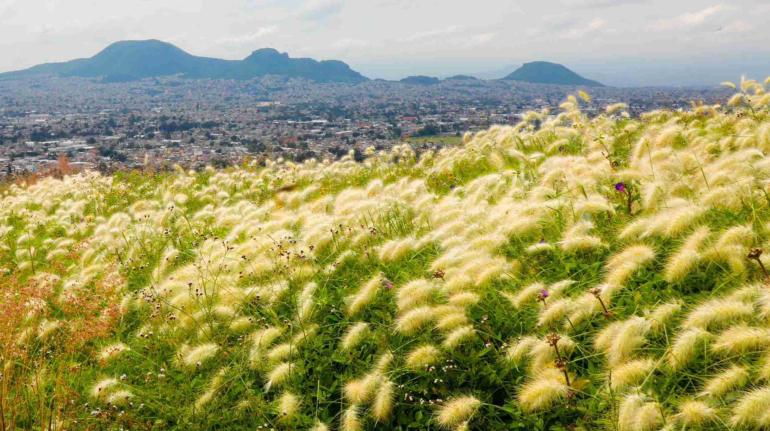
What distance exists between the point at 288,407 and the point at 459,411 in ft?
3.24

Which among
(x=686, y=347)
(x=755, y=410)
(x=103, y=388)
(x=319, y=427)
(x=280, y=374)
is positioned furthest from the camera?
(x=103, y=388)

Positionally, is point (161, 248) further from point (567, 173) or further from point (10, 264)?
point (567, 173)

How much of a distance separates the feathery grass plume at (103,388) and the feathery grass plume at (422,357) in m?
2.02

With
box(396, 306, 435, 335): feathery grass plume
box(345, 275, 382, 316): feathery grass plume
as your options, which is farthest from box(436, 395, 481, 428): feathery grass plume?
box(345, 275, 382, 316): feathery grass plume

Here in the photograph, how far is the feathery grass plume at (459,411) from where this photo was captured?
269 centimetres

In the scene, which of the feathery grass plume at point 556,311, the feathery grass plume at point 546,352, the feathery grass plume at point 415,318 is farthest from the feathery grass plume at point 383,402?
the feathery grass plume at point 556,311

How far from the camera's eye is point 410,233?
4824 mm

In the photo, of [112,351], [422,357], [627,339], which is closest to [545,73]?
[112,351]

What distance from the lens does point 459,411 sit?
8.86ft

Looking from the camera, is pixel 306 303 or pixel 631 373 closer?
pixel 631 373

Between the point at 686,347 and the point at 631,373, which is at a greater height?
the point at 686,347

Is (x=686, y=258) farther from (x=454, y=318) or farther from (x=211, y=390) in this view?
(x=211, y=390)

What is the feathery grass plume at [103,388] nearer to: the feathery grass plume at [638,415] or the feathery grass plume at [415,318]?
the feathery grass plume at [415,318]

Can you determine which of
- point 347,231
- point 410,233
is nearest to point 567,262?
point 410,233
